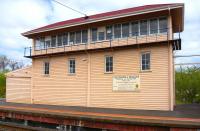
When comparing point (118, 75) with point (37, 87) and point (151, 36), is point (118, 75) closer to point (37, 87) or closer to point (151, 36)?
point (151, 36)

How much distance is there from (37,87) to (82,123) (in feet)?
46.0

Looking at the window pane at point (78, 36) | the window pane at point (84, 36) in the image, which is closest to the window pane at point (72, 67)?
the window pane at point (78, 36)

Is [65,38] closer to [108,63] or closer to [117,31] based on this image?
[108,63]

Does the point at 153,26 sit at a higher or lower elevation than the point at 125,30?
higher

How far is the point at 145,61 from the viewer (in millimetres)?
18953

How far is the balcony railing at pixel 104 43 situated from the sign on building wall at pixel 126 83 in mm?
2385

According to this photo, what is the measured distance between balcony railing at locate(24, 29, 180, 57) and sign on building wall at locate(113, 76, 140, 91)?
238cm

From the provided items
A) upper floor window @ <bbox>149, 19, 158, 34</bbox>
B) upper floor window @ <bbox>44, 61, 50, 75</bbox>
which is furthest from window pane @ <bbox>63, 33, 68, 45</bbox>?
upper floor window @ <bbox>149, 19, 158, 34</bbox>

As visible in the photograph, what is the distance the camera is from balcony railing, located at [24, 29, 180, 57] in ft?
61.1

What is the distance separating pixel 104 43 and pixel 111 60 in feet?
4.67

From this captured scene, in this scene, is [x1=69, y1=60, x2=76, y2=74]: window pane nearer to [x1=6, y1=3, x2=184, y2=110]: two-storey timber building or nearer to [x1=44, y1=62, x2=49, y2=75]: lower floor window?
[x1=6, y1=3, x2=184, y2=110]: two-storey timber building

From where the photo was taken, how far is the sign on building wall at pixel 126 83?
19.0 metres

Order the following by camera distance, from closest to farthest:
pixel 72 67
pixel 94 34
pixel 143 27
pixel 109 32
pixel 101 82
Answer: pixel 143 27, pixel 101 82, pixel 109 32, pixel 94 34, pixel 72 67

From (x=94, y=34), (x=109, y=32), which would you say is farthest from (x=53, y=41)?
(x=109, y=32)
